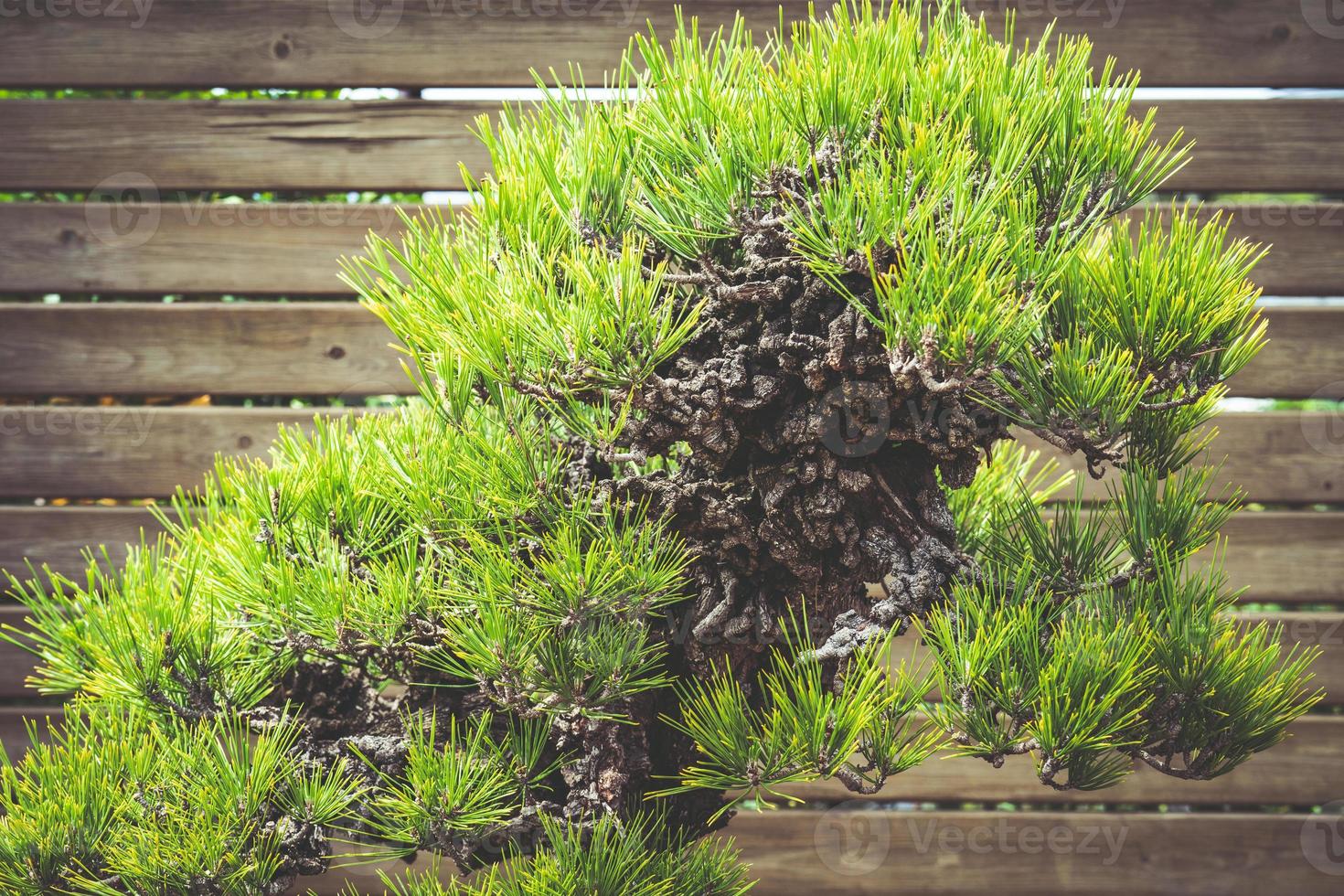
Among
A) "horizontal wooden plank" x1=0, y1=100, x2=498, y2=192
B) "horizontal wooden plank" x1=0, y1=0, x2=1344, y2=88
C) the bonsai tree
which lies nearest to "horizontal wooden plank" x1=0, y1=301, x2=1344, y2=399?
"horizontal wooden plank" x1=0, y1=100, x2=498, y2=192

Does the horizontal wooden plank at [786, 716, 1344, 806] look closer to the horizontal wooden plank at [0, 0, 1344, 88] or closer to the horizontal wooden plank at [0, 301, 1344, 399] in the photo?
the horizontal wooden plank at [0, 301, 1344, 399]

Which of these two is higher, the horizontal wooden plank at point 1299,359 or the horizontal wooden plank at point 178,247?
the horizontal wooden plank at point 178,247

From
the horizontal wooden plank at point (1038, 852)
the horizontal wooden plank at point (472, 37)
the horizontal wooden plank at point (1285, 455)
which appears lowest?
the horizontal wooden plank at point (1038, 852)

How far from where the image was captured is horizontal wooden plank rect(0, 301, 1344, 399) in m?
1.65

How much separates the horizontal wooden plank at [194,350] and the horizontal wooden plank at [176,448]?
0.05 metres

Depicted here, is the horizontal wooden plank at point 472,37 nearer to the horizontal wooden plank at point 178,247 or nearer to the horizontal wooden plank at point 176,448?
the horizontal wooden plank at point 178,247

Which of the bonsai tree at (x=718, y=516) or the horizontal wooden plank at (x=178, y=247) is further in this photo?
the horizontal wooden plank at (x=178, y=247)

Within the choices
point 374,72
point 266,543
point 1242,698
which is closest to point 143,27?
point 374,72

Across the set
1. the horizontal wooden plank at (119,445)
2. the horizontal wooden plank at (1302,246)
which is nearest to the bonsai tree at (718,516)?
the horizontal wooden plank at (119,445)

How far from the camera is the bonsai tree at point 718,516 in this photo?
72 centimetres

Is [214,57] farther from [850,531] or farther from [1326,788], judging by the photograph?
[1326,788]

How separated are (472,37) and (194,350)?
0.74 metres

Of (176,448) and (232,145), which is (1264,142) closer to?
(232,145)

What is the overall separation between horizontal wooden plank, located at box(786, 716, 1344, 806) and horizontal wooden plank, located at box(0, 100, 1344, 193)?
3.22ft
